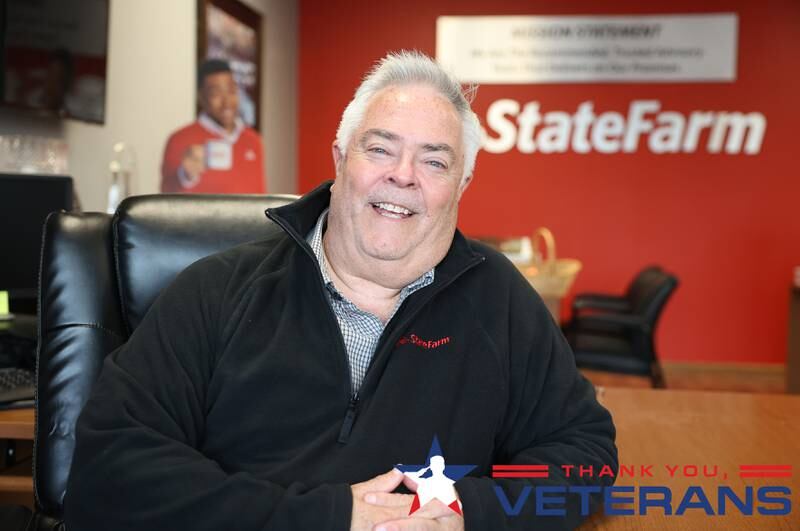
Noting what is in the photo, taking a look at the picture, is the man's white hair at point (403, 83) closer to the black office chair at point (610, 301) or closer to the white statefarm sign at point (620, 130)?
the black office chair at point (610, 301)

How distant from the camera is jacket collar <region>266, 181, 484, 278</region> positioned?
154 cm

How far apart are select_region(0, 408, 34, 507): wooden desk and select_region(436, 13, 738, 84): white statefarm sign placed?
5.45 m

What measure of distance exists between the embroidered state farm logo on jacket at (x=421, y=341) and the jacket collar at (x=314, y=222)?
11 cm

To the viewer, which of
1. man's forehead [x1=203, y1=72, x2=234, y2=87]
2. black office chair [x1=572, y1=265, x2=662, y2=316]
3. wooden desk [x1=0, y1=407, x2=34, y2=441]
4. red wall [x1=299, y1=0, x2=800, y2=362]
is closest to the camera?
wooden desk [x1=0, y1=407, x2=34, y2=441]

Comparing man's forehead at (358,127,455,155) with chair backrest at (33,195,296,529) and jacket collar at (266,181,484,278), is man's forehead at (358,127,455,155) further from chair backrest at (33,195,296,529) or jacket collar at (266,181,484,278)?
chair backrest at (33,195,296,529)

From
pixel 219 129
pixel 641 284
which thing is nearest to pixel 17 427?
pixel 219 129

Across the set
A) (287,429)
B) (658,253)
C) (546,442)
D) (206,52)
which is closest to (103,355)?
(287,429)

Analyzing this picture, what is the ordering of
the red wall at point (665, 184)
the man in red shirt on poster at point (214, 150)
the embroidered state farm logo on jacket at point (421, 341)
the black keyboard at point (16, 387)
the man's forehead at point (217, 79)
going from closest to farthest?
1. the embroidered state farm logo on jacket at point (421, 341)
2. the black keyboard at point (16, 387)
3. the man in red shirt on poster at point (214, 150)
4. the man's forehead at point (217, 79)
5. the red wall at point (665, 184)

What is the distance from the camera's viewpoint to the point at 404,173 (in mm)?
1560

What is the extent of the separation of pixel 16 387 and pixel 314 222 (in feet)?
2.78

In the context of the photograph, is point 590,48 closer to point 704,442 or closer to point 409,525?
point 704,442

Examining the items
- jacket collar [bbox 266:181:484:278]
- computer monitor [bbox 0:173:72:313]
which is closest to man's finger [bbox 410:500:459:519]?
jacket collar [bbox 266:181:484:278]

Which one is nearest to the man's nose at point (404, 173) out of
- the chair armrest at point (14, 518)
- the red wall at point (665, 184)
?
the chair armrest at point (14, 518)

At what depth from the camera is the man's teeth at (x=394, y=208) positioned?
5.21 ft
